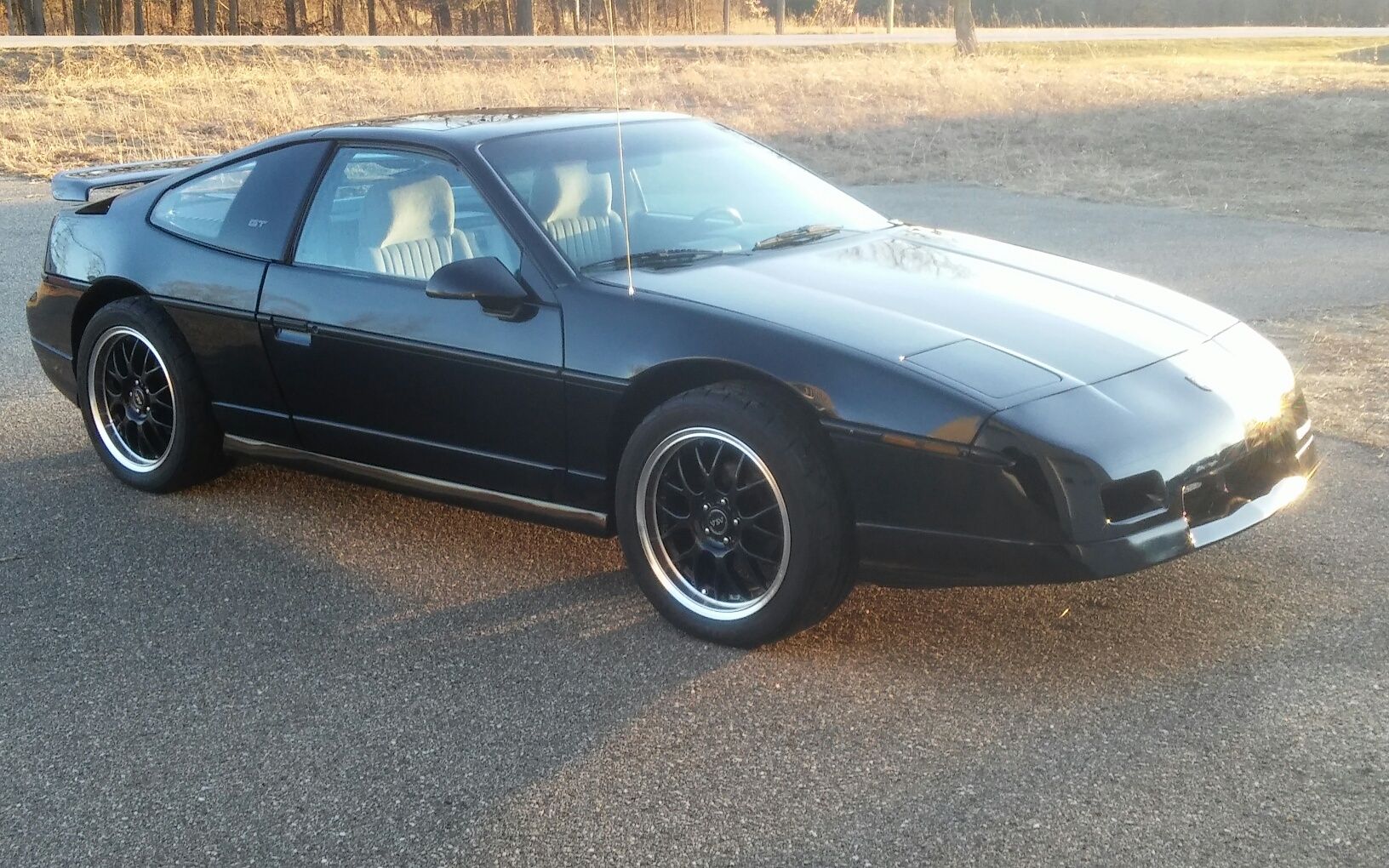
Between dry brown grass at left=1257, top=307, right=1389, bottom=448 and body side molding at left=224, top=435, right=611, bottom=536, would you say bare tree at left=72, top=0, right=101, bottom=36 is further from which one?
body side molding at left=224, top=435, right=611, bottom=536

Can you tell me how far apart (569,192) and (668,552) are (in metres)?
1.25

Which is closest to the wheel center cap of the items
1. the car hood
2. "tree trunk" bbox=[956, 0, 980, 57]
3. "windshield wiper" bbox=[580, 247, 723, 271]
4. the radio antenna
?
the car hood

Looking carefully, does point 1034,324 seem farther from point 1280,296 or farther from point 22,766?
point 1280,296

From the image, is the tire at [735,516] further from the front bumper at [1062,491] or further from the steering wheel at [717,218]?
the steering wheel at [717,218]

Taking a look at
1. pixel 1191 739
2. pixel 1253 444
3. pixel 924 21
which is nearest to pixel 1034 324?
pixel 1253 444

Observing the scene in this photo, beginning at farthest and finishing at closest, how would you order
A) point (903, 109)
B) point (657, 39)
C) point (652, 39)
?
point (657, 39), point (652, 39), point (903, 109)

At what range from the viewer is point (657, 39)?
1403 inches

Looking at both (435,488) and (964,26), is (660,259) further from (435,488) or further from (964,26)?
(964,26)

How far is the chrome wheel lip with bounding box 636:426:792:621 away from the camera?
3.58 meters

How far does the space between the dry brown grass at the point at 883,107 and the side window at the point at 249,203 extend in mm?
9827

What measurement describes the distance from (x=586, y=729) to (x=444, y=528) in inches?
63.8

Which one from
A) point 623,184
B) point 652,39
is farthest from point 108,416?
point 652,39

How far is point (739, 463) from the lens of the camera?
12.0 ft

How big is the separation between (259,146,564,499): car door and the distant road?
27.0 metres
